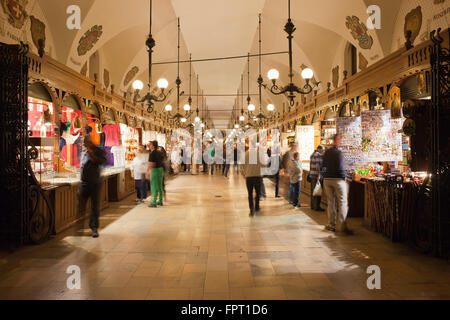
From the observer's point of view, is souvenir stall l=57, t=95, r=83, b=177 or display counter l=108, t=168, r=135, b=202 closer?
souvenir stall l=57, t=95, r=83, b=177

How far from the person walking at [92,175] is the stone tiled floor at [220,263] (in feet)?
1.50

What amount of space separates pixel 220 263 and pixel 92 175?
261 centimetres

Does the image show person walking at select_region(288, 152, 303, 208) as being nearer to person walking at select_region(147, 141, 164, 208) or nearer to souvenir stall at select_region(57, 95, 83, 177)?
person walking at select_region(147, 141, 164, 208)

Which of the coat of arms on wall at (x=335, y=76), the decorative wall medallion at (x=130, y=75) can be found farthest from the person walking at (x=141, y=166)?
the coat of arms on wall at (x=335, y=76)

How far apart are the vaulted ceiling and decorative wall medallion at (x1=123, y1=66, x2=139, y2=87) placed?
0.67 feet

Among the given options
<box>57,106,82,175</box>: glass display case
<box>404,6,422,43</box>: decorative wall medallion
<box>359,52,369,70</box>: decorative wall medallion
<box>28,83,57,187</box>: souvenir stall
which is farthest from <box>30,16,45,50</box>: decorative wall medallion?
<box>359,52,369,70</box>: decorative wall medallion

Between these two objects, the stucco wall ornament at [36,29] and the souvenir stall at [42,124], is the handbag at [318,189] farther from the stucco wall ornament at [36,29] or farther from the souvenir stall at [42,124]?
the stucco wall ornament at [36,29]

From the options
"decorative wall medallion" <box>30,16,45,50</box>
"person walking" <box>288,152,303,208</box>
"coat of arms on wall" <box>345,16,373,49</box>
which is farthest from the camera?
"person walking" <box>288,152,303,208</box>

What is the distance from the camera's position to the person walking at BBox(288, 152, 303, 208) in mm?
6969

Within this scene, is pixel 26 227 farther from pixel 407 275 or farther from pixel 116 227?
pixel 407 275

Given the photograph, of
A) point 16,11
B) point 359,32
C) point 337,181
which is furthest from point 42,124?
point 359,32

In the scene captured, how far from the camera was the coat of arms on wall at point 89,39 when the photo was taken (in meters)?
7.04

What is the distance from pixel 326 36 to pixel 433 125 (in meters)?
5.97
